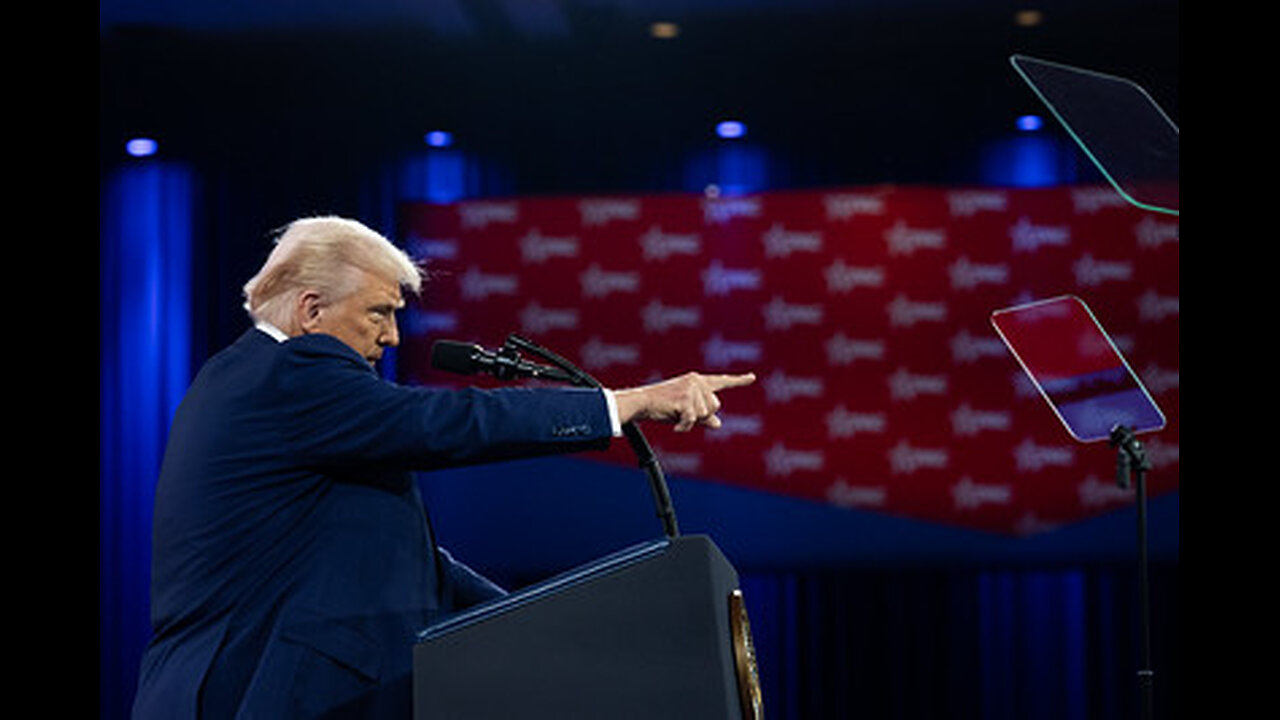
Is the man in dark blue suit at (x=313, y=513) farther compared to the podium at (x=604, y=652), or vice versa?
the man in dark blue suit at (x=313, y=513)

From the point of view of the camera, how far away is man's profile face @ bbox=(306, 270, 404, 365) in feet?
6.27

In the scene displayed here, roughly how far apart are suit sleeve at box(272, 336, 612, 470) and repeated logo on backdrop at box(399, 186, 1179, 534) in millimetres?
2885

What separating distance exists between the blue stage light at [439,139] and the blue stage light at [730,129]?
866 millimetres

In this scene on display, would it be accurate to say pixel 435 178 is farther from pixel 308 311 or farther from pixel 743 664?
pixel 743 664

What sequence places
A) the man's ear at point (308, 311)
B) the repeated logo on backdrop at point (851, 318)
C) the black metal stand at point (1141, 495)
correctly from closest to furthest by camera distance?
the man's ear at point (308, 311) < the black metal stand at point (1141, 495) < the repeated logo on backdrop at point (851, 318)

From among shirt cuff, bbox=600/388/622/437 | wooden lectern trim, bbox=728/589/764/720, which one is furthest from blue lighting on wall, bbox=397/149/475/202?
wooden lectern trim, bbox=728/589/764/720

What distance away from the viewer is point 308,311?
190 cm

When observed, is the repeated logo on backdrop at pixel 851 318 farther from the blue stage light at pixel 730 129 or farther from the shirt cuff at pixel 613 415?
the shirt cuff at pixel 613 415

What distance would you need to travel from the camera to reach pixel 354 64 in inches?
194

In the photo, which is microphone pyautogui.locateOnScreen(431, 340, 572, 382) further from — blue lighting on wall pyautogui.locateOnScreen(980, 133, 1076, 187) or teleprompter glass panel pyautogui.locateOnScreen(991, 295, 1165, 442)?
blue lighting on wall pyautogui.locateOnScreen(980, 133, 1076, 187)

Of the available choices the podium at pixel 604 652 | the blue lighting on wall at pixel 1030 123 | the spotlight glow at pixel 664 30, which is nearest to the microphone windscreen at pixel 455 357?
the podium at pixel 604 652

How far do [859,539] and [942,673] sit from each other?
0.48 metres

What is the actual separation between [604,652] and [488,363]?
42 centimetres

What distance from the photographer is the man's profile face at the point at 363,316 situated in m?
1.91
